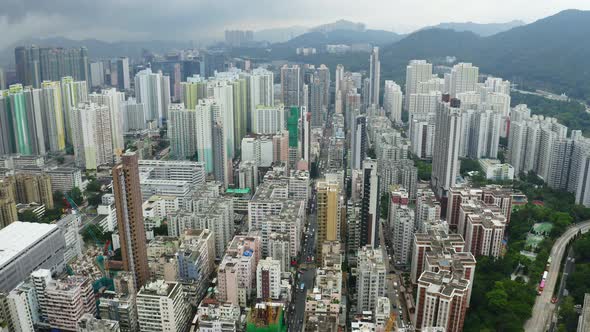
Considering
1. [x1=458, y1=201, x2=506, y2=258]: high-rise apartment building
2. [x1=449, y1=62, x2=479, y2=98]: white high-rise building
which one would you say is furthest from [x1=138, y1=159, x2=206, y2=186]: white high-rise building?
[x1=449, y1=62, x2=479, y2=98]: white high-rise building

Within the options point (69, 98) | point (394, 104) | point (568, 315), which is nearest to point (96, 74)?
point (69, 98)

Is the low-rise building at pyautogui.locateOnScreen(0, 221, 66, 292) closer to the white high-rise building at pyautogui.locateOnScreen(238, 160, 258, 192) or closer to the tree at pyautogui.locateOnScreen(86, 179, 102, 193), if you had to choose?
the tree at pyautogui.locateOnScreen(86, 179, 102, 193)

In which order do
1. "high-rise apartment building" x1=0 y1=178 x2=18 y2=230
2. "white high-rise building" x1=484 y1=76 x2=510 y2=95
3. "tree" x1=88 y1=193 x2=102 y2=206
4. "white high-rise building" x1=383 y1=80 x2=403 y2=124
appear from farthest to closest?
"white high-rise building" x1=383 y1=80 x2=403 y2=124 < "white high-rise building" x1=484 y1=76 x2=510 y2=95 < "tree" x1=88 y1=193 x2=102 y2=206 < "high-rise apartment building" x1=0 y1=178 x2=18 y2=230

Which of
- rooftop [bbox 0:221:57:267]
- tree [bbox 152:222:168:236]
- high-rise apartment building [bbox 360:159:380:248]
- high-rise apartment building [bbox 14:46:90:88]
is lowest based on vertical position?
tree [bbox 152:222:168:236]

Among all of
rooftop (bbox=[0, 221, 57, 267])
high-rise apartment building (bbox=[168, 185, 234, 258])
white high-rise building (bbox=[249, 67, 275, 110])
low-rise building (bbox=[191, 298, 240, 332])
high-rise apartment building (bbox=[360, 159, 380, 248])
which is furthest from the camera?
white high-rise building (bbox=[249, 67, 275, 110])

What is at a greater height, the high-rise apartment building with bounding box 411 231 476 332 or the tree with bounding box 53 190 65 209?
the high-rise apartment building with bounding box 411 231 476 332

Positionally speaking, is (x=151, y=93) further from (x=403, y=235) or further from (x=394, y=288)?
(x=394, y=288)

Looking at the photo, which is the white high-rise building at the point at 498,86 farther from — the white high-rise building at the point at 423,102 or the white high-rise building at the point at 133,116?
the white high-rise building at the point at 133,116
